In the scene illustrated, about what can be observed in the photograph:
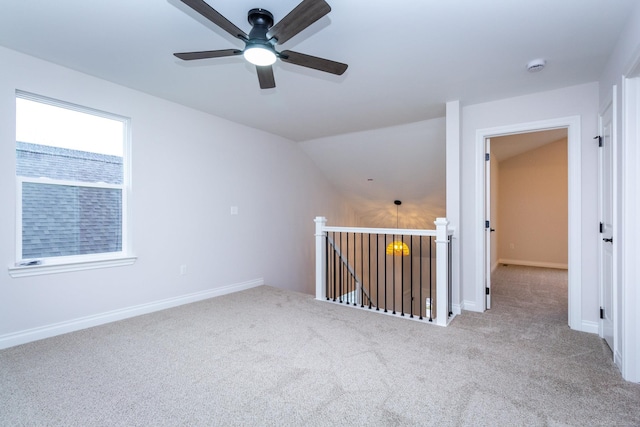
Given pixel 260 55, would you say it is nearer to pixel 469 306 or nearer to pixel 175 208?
pixel 175 208

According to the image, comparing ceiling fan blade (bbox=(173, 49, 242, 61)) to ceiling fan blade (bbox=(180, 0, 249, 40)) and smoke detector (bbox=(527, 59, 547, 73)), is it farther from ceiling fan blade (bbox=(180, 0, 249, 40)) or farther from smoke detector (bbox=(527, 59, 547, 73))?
smoke detector (bbox=(527, 59, 547, 73))

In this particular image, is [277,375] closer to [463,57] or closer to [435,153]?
[463,57]

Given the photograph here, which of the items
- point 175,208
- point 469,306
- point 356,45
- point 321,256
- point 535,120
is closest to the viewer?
point 356,45

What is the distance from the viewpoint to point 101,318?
10.2 feet

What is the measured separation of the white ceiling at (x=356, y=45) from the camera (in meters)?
2.00

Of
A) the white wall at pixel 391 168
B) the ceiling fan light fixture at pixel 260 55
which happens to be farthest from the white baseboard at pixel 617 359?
the ceiling fan light fixture at pixel 260 55

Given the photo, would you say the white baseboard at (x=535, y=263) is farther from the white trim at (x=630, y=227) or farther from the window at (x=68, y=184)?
the window at (x=68, y=184)

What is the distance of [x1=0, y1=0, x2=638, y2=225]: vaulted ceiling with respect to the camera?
2004 mm

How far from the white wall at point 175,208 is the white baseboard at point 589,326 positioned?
3.89m

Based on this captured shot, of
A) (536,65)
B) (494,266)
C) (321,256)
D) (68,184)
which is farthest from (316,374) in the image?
(494,266)

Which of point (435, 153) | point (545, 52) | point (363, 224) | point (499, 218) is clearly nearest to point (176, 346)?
point (545, 52)

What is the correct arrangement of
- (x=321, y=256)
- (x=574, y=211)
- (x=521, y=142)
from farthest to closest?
(x=521, y=142)
(x=321, y=256)
(x=574, y=211)

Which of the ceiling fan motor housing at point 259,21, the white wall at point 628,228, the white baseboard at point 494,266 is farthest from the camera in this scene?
the white baseboard at point 494,266

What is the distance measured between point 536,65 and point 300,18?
7.23 ft
